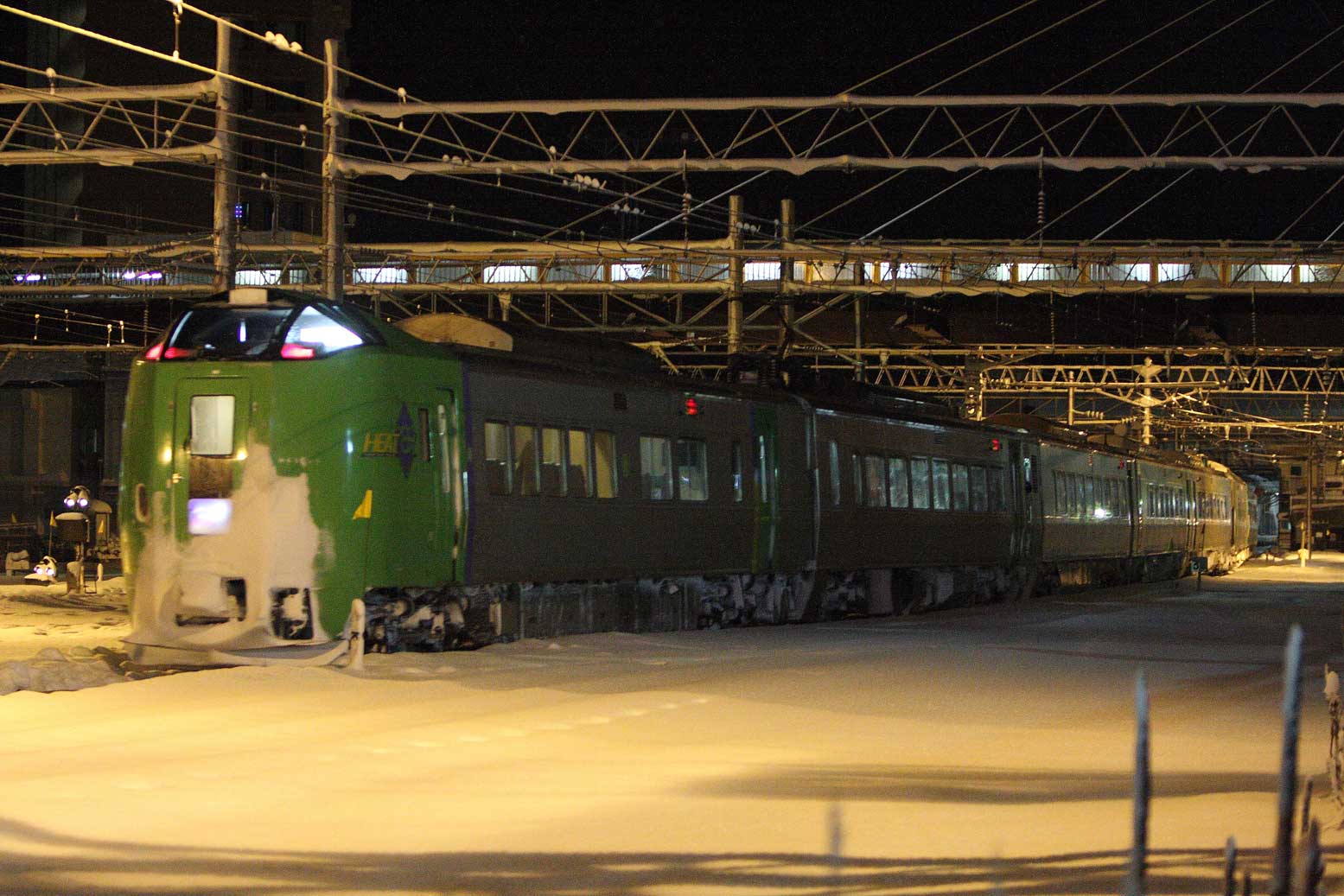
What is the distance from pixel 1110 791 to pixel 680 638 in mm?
8751

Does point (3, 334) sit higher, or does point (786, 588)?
point (3, 334)

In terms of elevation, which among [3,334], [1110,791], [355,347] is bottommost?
[1110,791]

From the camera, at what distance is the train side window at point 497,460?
1519cm

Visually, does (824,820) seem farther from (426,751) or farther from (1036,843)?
(426,751)

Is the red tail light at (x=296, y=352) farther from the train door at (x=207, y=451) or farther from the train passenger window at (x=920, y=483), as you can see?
the train passenger window at (x=920, y=483)

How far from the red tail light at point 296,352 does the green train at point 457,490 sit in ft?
0.08

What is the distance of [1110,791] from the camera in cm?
856

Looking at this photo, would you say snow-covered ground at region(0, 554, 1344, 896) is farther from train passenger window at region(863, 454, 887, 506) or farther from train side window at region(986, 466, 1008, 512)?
train side window at region(986, 466, 1008, 512)

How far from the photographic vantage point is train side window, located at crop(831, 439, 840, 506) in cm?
2195

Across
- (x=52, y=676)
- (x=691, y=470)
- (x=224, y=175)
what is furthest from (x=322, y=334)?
(x=224, y=175)

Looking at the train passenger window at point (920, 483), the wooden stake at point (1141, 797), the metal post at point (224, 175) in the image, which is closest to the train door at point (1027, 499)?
the train passenger window at point (920, 483)

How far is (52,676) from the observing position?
12.3 meters

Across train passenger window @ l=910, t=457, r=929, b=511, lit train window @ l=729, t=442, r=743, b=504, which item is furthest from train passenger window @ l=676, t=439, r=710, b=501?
train passenger window @ l=910, t=457, r=929, b=511

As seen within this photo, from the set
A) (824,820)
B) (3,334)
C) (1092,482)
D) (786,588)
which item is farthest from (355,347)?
(3,334)
